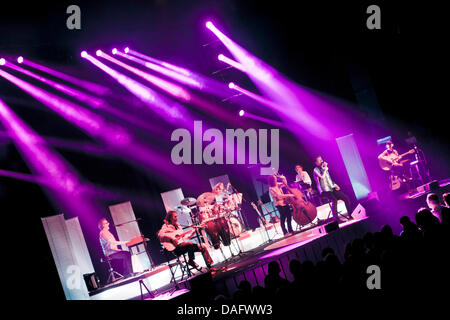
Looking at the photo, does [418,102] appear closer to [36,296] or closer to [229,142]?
[229,142]

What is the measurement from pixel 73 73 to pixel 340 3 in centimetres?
702

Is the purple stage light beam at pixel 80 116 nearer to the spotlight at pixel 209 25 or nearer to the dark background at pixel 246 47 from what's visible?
the dark background at pixel 246 47

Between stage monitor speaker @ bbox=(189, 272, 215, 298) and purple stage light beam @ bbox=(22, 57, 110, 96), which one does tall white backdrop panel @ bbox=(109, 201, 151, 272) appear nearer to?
purple stage light beam @ bbox=(22, 57, 110, 96)

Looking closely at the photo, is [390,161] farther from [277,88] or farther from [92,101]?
[92,101]

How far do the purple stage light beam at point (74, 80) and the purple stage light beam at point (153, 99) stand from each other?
0.52 m

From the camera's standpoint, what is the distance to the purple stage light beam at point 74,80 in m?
9.90

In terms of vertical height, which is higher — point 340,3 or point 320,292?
point 340,3

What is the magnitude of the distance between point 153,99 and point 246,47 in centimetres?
328

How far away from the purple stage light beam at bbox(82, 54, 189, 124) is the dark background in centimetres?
27

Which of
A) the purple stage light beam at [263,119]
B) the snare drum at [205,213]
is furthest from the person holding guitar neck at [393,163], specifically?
the snare drum at [205,213]

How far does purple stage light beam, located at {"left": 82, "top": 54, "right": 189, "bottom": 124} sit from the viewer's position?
11.7 m

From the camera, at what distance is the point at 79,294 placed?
9.48 metres

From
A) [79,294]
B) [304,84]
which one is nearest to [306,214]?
[304,84]

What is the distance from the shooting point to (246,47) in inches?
477
